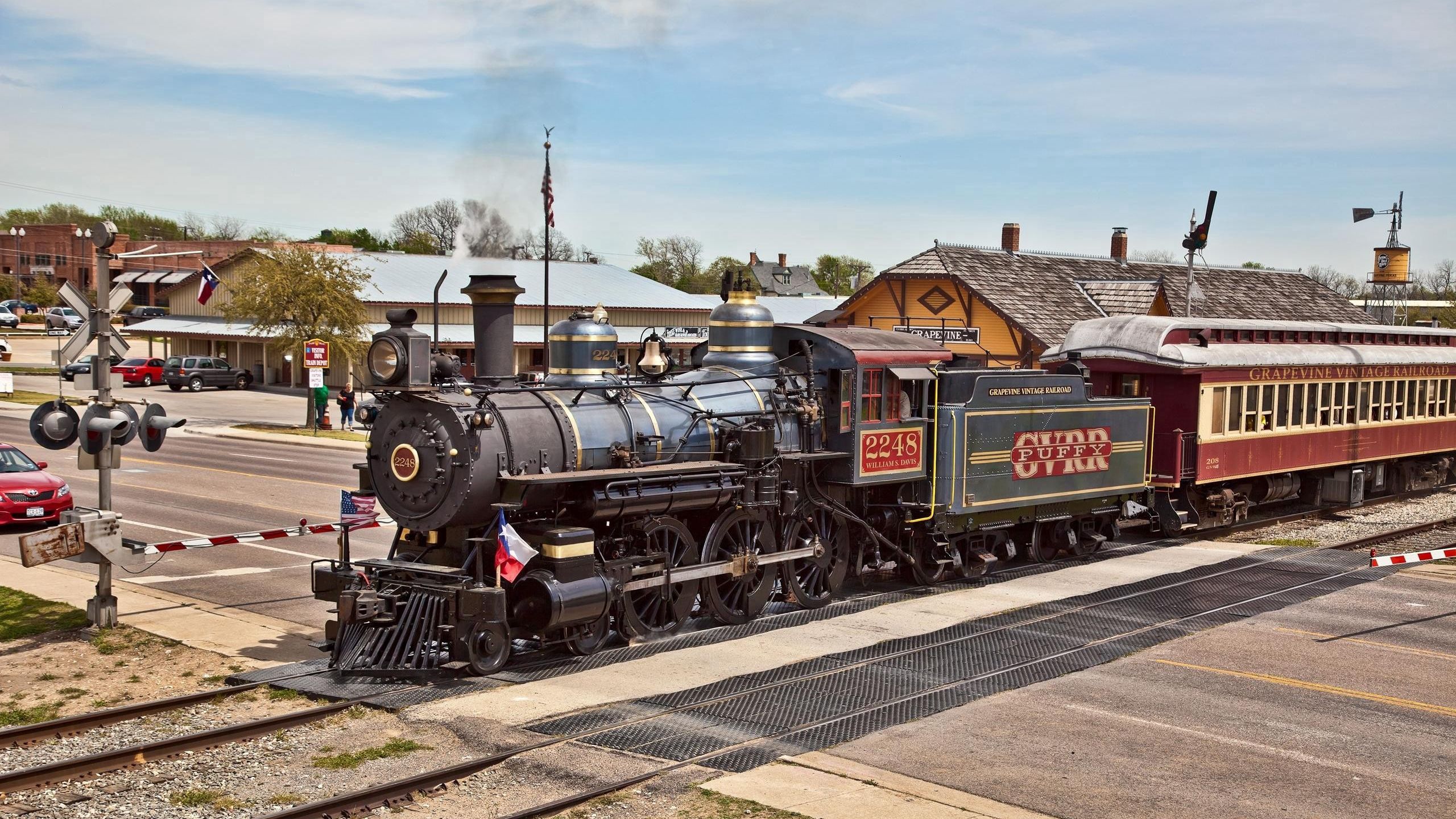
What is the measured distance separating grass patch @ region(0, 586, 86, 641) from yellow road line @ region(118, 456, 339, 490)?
1071 cm

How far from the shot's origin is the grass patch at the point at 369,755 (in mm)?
8922

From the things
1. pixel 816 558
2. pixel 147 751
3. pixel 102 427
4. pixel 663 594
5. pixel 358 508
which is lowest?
pixel 147 751

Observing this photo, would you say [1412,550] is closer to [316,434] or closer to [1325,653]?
[1325,653]

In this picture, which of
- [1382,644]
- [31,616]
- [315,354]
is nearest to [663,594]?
[31,616]

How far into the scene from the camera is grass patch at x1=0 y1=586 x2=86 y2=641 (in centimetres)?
1293

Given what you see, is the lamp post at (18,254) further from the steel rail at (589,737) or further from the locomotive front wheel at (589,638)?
the steel rail at (589,737)

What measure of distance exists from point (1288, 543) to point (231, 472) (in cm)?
2117

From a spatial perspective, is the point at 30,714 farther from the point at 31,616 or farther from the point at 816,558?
the point at 816,558

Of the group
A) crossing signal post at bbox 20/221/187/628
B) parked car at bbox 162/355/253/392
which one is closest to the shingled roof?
crossing signal post at bbox 20/221/187/628

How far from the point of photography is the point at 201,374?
52.8 metres

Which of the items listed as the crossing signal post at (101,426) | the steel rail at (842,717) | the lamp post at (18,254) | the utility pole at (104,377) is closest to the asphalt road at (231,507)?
the utility pole at (104,377)

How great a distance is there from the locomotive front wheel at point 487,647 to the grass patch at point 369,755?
5.81 feet

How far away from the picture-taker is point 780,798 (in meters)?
8.41

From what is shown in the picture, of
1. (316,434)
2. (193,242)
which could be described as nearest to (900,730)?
(316,434)
